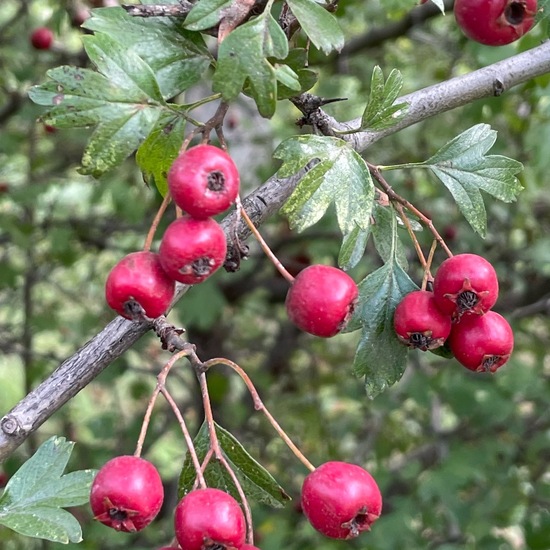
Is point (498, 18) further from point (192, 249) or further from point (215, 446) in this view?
point (215, 446)

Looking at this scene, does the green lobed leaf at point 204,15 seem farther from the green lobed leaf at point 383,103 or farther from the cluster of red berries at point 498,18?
the cluster of red berries at point 498,18

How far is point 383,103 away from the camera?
1154 mm

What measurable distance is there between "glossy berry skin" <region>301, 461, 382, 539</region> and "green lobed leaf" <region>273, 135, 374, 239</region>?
1.06 ft

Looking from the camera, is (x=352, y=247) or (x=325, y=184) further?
(x=352, y=247)

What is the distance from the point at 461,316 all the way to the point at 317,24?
0.45 metres

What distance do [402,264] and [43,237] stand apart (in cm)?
230

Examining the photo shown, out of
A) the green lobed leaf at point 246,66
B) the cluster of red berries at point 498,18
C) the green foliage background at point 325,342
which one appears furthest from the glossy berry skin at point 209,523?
the green foliage background at point 325,342

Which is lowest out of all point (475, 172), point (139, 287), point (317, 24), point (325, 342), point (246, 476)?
point (325, 342)

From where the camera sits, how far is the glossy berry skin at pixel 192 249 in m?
0.92

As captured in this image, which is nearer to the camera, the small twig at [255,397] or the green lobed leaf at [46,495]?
the small twig at [255,397]

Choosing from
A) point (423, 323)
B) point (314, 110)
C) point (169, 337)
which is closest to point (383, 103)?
point (314, 110)

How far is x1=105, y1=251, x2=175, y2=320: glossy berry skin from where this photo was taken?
946 mm

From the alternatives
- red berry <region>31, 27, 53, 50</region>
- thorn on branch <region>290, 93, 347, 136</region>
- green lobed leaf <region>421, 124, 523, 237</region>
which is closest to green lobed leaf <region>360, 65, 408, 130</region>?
thorn on branch <region>290, 93, 347, 136</region>

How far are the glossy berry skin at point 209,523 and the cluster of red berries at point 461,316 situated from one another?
1.27 ft
